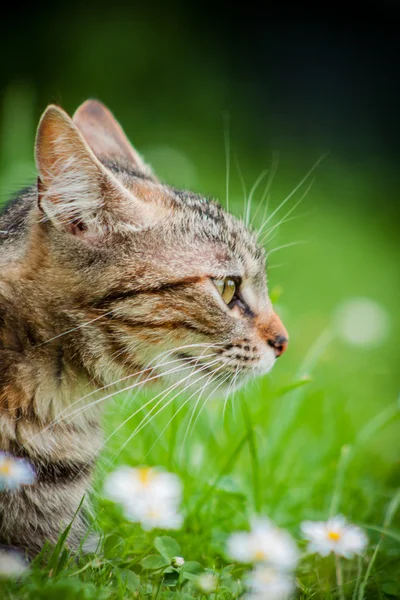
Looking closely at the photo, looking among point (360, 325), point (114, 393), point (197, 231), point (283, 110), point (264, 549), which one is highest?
point (283, 110)

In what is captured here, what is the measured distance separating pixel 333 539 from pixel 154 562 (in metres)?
0.43

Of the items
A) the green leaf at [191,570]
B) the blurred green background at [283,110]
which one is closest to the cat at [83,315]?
the green leaf at [191,570]

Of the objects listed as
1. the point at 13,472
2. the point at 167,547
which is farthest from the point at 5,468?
the point at 167,547

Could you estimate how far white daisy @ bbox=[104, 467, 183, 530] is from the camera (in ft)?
4.86

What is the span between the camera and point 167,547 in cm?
154

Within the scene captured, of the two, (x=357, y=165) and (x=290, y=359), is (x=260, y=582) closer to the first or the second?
(x=290, y=359)

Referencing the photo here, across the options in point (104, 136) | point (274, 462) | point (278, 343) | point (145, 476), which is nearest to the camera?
point (145, 476)

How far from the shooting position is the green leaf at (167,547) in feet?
4.94

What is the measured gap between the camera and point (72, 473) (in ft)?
5.16

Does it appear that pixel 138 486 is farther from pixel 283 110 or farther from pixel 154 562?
pixel 283 110

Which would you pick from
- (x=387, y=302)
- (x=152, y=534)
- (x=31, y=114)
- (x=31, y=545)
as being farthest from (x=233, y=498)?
(x=387, y=302)

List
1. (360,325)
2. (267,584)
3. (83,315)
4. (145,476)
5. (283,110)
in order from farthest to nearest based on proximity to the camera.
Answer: (283,110) → (360,325) → (145,476) → (83,315) → (267,584)

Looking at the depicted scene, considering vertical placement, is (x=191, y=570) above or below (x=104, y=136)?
below

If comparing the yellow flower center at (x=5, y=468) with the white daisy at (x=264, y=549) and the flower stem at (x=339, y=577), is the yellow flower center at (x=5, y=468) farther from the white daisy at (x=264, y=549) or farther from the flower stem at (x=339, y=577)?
the flower stem at (x=339, y=577)
